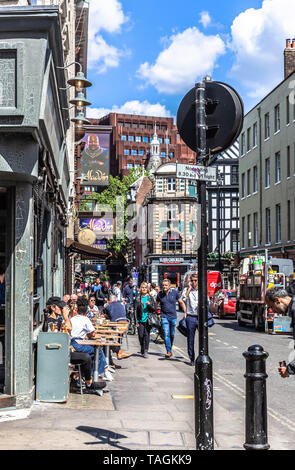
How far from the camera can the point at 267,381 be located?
1210 cm

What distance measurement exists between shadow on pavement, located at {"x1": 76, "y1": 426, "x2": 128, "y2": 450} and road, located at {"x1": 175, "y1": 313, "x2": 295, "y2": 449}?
5.53 feet

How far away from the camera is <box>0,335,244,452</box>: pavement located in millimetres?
6660

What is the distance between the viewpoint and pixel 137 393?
10.2 m

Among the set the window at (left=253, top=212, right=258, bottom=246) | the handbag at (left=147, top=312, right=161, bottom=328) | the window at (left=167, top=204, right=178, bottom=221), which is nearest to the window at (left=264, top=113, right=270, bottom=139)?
the window at (left=253, top=212, right=258, bottom=246)

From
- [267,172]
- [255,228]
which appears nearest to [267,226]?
[255,228]

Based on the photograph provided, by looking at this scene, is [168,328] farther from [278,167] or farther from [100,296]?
[278,167]

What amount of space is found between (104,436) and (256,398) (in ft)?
7.13

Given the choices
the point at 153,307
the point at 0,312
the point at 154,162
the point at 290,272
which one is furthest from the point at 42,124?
the point at 154,162

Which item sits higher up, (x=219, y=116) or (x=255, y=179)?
(x=255, y=179)

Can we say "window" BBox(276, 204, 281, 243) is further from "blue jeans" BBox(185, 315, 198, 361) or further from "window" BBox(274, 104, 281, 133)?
"blue jeans" BBox(185, 315, 198, 361)

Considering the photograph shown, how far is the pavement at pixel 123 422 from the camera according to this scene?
6.66 meters

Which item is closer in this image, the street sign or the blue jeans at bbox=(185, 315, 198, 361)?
the street sign

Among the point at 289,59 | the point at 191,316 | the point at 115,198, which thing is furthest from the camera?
the point at 115,198
